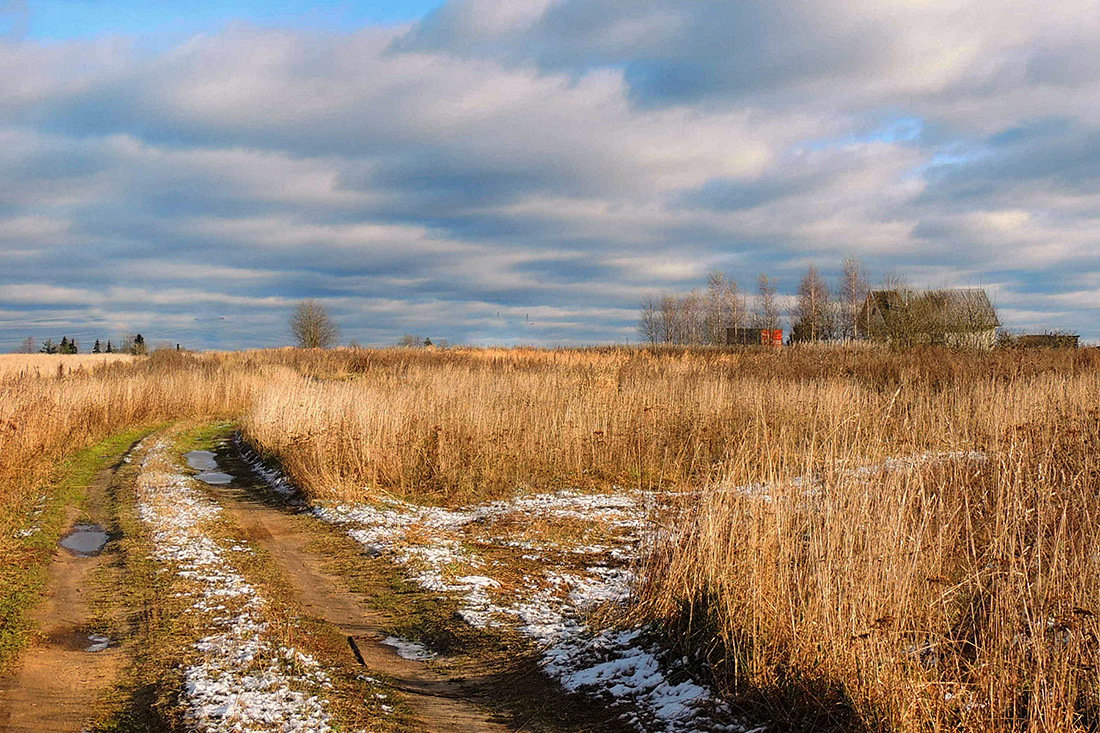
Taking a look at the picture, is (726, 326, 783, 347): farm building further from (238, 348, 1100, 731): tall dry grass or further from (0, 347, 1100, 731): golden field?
(238, 348, 1100, 731): tall dry grass

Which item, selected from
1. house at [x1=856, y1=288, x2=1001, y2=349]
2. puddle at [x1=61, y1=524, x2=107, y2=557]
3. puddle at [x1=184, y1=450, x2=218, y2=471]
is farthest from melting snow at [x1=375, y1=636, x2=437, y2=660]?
house at [x1=856, y1=288, x2=1001, y2=349]

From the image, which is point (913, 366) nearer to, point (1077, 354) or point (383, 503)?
point (1077, 354)

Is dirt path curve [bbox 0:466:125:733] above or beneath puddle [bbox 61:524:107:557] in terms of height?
above

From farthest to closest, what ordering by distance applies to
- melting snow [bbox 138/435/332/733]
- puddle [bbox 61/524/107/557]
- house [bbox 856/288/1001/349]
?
house [bbox 856/288/1001/349], puddle [bbox 61/524/107/557], melting snow [bbox 138/435/332/733]

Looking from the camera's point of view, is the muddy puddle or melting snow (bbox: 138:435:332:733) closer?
melting snow (bbox: 138:435:332:733)

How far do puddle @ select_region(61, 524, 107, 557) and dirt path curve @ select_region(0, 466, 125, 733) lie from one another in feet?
4.05

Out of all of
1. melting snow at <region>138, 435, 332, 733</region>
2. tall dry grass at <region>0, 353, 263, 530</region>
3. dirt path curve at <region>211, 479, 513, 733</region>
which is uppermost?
tall dry grass at <region>0, 353, 263, 530</region>

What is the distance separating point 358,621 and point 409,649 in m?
0.74

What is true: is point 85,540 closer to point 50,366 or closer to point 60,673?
point 60,673

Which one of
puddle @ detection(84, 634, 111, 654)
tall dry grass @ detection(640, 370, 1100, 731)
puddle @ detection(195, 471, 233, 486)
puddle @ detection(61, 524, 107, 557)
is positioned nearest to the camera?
tall dry grass @ detection(640, 370, 1100, 731)

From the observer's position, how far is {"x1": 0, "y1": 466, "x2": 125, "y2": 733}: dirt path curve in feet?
13.9

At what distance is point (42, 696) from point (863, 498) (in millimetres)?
4879

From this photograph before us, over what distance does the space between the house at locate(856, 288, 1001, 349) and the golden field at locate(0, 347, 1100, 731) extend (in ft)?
6.89

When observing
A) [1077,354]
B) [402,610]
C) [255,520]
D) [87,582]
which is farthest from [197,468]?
[1077,354]
